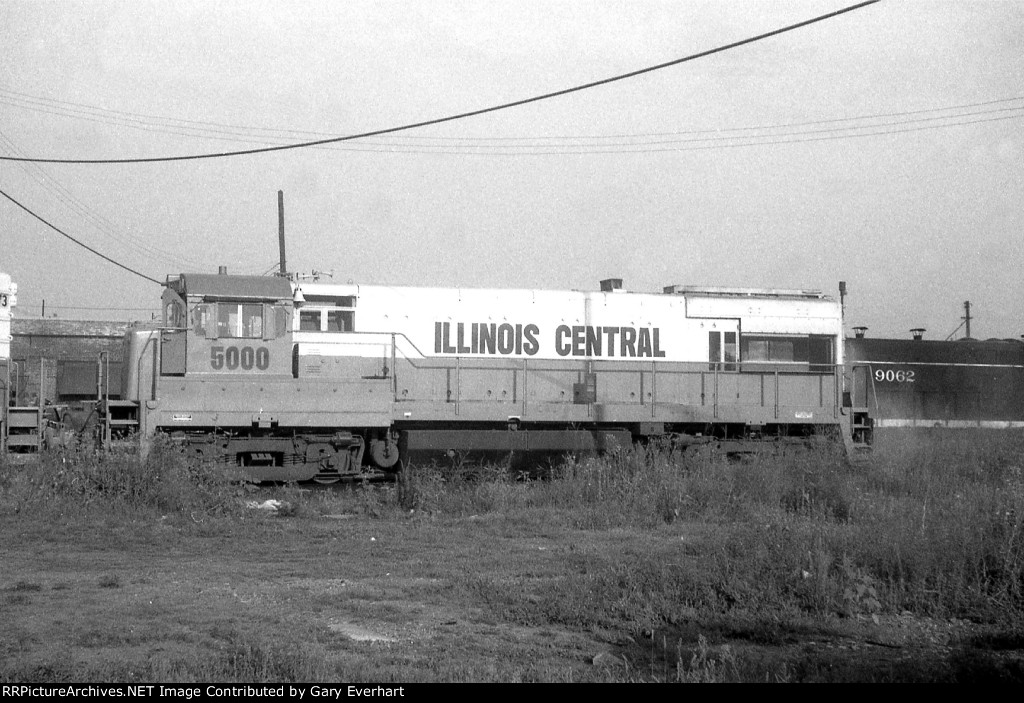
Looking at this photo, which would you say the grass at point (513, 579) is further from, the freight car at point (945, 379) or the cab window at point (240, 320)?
the freight car at point (945, 379)

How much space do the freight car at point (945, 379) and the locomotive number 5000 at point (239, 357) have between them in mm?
20216

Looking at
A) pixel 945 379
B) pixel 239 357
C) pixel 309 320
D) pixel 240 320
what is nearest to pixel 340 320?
pixel 309 320

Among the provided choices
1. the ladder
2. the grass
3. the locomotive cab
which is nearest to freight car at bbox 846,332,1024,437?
the grass

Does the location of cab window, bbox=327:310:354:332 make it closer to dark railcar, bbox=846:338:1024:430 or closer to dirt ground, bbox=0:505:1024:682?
dirt ground, bbox=0:505:1024:682

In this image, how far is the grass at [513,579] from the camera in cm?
533

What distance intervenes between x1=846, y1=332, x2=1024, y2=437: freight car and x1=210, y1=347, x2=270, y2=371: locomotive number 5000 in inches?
796

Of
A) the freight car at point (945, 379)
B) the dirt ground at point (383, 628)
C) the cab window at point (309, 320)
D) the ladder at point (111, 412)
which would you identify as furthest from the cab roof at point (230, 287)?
the freight car at point (945, 379)

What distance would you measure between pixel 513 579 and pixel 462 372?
8.28m

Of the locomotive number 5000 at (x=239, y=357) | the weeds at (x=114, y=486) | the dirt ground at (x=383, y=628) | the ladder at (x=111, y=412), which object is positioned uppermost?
the locomotive number 5000 at (x=239, y=357)

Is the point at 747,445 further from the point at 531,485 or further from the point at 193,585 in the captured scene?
the point at 193,585

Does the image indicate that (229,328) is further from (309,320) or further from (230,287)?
(309,320)

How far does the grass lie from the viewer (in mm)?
5328

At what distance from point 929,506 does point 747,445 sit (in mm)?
6689

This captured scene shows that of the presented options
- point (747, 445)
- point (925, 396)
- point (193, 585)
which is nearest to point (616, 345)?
point (747, 445)
